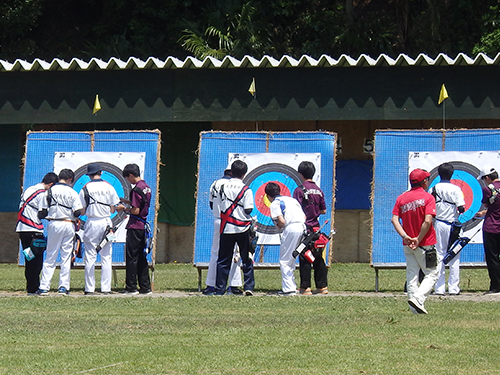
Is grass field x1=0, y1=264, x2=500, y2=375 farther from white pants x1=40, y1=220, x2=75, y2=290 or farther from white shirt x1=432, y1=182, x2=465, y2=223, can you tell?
white shirt x1=432, y1=182, x2=465, y2=223

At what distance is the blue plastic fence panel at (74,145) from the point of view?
15.3m

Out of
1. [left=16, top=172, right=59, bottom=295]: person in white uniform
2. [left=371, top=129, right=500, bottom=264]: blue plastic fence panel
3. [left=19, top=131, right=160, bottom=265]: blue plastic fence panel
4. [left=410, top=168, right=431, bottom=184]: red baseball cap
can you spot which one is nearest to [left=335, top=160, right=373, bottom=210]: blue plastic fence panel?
[left=371, top=129, right=500, bottom=264]: blue plastic fence panel

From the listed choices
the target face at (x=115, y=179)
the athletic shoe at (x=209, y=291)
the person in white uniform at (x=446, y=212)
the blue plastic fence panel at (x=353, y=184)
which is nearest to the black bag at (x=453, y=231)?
the person in white uniform at (x=446, y=212)

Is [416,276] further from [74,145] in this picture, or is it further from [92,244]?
[74,145]

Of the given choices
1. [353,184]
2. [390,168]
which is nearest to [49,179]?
Answer: [390,168]

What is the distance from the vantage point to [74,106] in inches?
750

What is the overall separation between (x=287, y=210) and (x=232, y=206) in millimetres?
795

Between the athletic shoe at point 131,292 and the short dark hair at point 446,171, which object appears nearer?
the short dark hair at point 446,171

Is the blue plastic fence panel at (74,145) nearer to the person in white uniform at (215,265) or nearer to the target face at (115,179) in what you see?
the target face at (115,179)

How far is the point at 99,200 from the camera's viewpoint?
13523 millimetres

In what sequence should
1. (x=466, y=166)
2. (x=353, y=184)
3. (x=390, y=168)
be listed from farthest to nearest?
(x=353, y=184) < (x=466, y=166) < (x=390, y=168)

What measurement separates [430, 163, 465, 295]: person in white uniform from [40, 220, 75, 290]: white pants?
5.34 m

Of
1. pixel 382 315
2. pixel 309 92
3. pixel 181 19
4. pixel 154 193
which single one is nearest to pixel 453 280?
pixel 382 315

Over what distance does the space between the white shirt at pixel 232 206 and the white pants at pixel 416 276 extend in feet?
9.88
